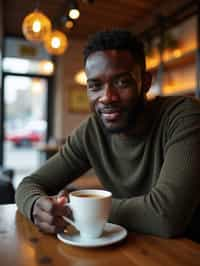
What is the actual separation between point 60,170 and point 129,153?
0.29 m

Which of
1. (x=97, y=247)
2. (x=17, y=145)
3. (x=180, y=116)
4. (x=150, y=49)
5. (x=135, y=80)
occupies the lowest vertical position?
(x=17, y=145)

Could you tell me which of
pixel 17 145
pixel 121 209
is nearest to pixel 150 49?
pixel 17 145

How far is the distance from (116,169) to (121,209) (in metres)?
0.31

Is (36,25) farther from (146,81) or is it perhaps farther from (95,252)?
(95,252)

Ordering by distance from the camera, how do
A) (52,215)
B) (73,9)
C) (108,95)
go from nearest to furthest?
(52,215) → (108,95) → (73,9)

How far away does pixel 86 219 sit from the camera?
2.31ft

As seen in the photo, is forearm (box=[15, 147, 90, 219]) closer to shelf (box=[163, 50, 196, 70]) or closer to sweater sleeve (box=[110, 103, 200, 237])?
sweater sleeve (box=[110, 103, 200, 237])

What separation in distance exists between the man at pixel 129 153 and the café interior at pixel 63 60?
7.04 feet

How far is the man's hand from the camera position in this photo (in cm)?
78

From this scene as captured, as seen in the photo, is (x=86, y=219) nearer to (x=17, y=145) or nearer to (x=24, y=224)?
(x=24, y=224)

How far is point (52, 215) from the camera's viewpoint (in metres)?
0.79

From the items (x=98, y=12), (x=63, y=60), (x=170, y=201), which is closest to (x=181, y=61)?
(x=98, y=12)

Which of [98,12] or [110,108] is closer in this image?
[110,108]

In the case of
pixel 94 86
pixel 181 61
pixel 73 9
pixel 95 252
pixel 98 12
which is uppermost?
pixel 98 12
